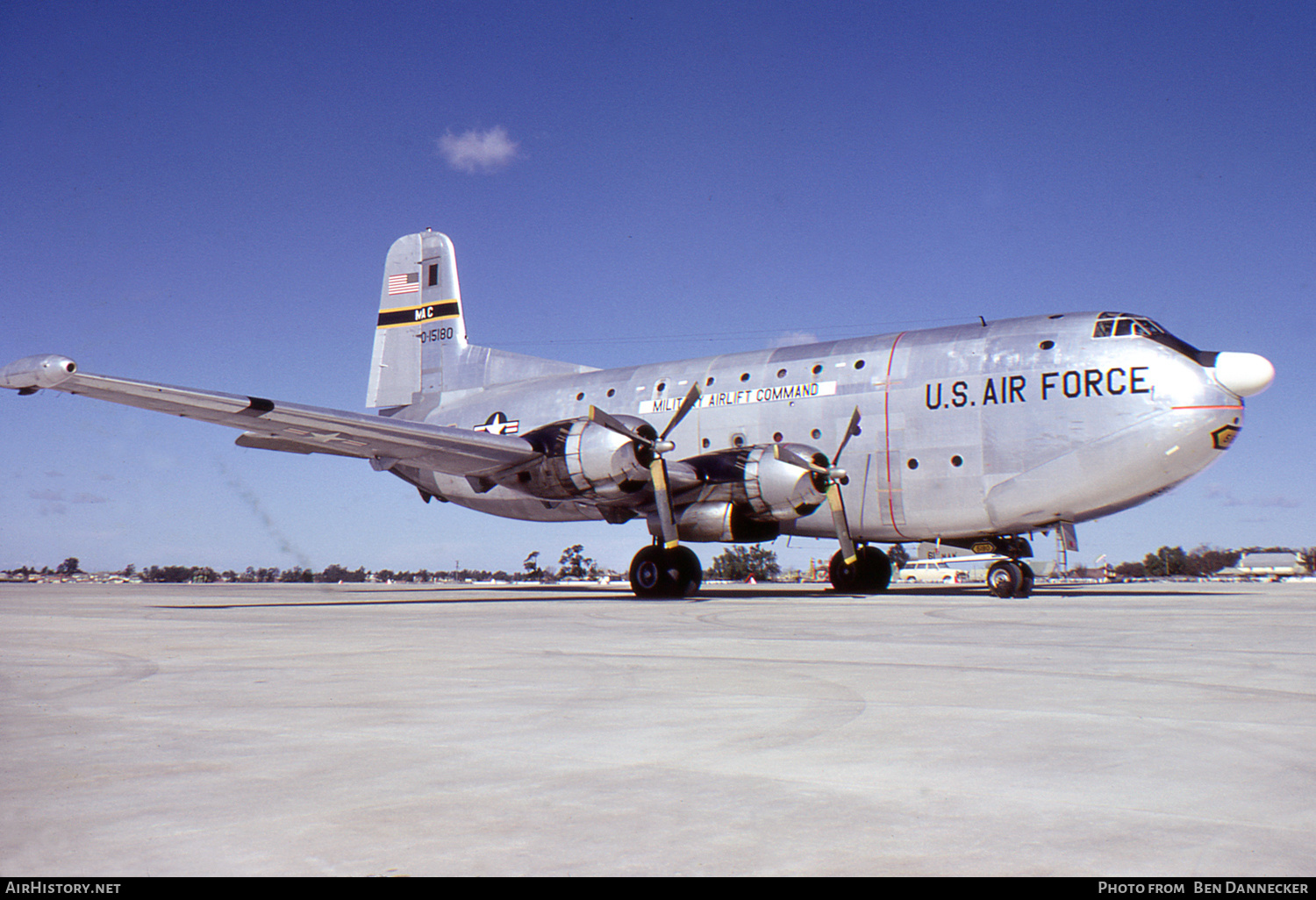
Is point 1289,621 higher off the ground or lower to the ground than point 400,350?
lower

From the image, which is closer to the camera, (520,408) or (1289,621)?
(1289,621)

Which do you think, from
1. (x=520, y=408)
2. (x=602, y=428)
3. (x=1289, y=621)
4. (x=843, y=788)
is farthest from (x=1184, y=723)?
(x=520, y=408)

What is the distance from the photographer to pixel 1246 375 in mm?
16875

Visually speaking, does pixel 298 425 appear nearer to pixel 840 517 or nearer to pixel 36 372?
pixel 36 372

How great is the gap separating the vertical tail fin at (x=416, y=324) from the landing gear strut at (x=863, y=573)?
12892mm

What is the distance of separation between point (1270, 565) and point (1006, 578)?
74.6m

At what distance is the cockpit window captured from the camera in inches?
684

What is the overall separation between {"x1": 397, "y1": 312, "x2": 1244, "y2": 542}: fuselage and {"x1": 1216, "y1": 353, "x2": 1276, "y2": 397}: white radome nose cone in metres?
0.15

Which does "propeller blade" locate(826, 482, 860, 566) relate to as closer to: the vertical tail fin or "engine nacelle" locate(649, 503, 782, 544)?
"engine nacelle" locate(649, 503, 782, 544)

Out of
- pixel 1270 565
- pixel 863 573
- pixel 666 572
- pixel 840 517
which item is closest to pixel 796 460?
pixel 840 517

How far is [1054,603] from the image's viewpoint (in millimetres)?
16047

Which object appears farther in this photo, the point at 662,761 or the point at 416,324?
the point at 416,324

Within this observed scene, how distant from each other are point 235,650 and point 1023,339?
15.7m
